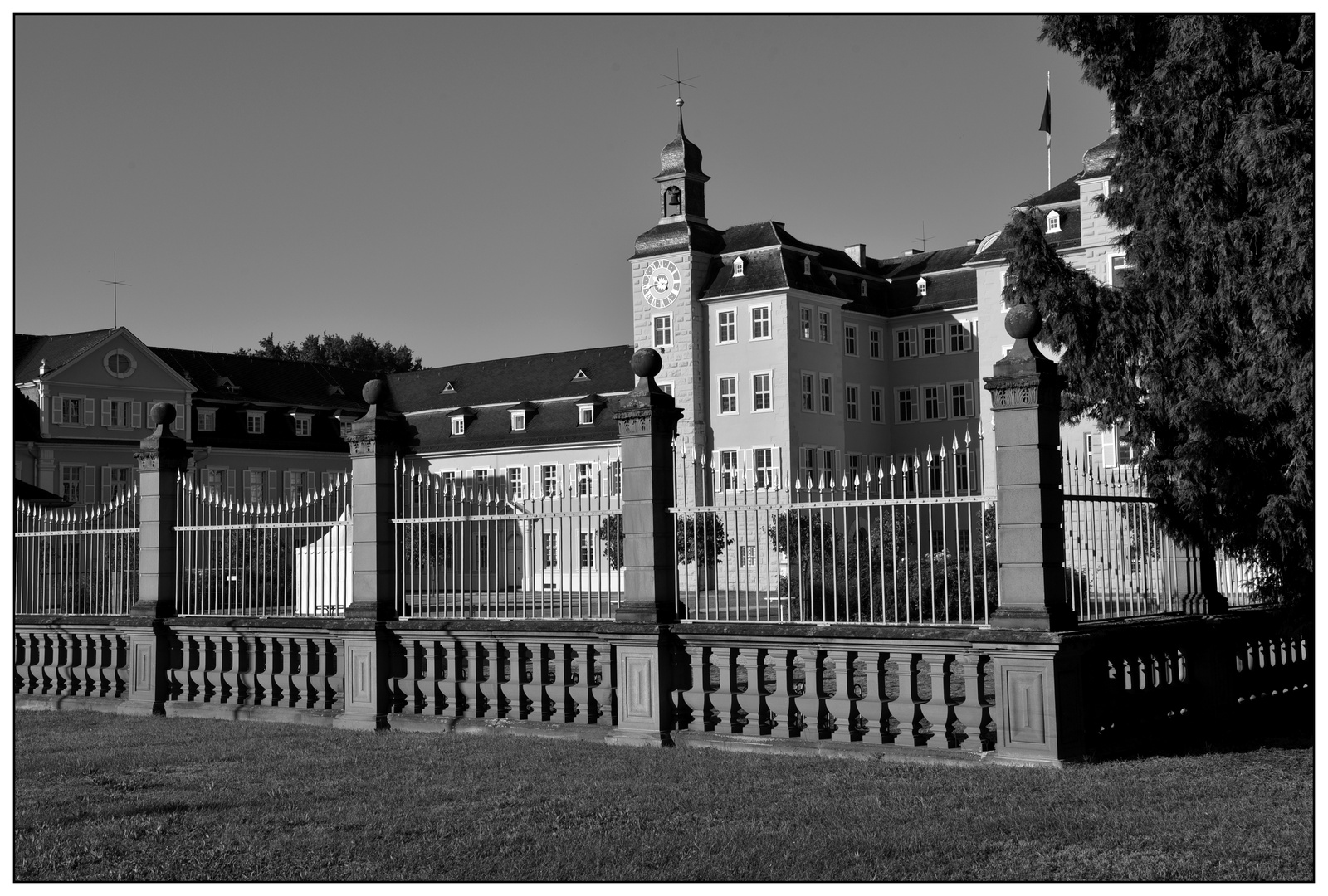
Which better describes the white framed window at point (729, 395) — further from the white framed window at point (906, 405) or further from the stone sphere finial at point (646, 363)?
the stone sphere finial at point (646, 363)

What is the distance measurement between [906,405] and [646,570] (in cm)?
4522

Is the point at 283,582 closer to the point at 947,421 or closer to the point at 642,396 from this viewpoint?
the point at 642,396

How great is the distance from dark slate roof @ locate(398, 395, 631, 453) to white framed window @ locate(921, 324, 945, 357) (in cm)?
1153

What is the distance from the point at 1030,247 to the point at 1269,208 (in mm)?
2176

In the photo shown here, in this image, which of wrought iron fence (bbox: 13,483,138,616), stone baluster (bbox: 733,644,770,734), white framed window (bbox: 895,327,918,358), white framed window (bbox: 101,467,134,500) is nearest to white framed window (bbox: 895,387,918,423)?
white framed window (bbox: 895,327,918,358)

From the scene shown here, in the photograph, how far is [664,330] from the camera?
5350 centimetres

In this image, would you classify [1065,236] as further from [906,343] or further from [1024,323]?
[1024,323]

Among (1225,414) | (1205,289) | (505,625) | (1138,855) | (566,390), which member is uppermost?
(566,390)

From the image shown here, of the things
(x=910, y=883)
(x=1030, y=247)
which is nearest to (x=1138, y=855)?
(x=910, y=883)

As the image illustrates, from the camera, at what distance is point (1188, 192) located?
12.2 m

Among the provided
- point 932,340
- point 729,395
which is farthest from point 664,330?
point 932,340

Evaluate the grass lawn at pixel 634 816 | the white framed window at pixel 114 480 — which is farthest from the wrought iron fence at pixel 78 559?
the white framed window at pixel 114 480

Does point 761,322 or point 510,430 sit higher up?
point 761,322

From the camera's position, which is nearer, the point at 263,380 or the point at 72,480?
the point at 72,480
